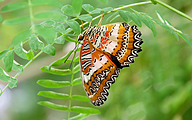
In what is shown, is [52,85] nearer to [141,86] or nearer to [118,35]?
[118,35]

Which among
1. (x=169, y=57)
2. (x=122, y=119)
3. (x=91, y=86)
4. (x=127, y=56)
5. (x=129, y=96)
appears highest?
(x=127, y=56)

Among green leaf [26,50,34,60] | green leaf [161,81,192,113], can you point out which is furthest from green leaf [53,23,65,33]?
green leaf [161,81,192,113]

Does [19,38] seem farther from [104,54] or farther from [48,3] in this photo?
[104,54]

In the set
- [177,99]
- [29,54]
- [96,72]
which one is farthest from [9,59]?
[177,99]

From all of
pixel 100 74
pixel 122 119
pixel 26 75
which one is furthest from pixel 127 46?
pixel 26 75

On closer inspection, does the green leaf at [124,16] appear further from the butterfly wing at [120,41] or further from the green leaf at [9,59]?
the green leaf at [9,59]

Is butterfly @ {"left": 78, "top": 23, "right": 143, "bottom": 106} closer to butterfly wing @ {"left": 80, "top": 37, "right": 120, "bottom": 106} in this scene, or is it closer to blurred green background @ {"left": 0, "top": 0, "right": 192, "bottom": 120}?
butterfly wing @ {"left": 80, "top": 37, "right": 120, "bottom": 106}

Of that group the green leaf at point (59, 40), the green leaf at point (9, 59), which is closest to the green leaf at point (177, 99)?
the green leaf at point (59, 40)

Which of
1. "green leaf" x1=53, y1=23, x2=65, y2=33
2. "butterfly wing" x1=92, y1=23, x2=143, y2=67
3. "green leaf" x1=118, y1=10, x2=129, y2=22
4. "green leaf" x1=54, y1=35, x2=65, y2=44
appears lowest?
"butterfly wing" x1=92, y1=23, x2=143, y2=67
